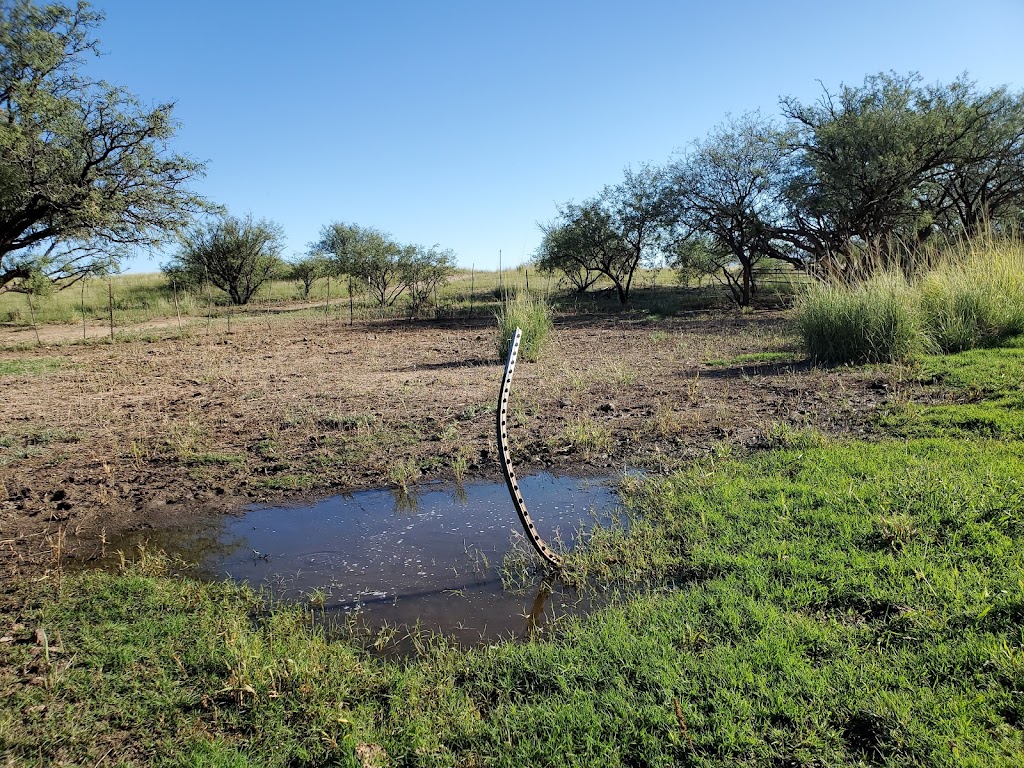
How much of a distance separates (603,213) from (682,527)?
2249 centimetres

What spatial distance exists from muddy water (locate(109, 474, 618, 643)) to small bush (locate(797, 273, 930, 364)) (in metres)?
5.28

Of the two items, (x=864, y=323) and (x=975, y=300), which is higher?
(x=975, y=300)

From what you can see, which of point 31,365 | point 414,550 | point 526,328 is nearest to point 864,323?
point 526,328

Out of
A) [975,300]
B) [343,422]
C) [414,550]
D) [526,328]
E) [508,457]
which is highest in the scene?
[975,300]

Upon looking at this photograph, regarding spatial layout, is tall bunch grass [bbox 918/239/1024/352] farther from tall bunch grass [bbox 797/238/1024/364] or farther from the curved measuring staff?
the curved measuring staff

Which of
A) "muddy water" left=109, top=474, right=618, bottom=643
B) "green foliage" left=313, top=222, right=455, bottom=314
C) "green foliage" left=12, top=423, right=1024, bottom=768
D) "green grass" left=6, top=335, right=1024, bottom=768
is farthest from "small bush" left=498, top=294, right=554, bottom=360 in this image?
"green foliage" left=313, top=222, right=455, bottom=314

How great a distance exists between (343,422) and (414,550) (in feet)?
11.4

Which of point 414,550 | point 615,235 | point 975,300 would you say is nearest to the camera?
point 414,550

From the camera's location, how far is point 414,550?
15.0 feet

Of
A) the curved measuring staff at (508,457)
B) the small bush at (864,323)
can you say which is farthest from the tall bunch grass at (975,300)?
the curved measuring staff at (508,457)

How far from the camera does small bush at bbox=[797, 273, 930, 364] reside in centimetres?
864

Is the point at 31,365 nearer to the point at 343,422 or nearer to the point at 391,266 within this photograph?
the point at 343,422

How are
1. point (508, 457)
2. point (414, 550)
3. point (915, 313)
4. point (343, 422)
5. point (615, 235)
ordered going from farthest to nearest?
point (615, 235) < point (915, 313) < point (343, 422) < point (414, 550) < point (508, 457)

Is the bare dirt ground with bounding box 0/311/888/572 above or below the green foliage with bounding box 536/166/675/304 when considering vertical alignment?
below
